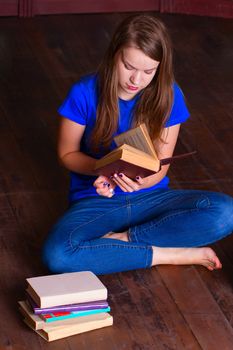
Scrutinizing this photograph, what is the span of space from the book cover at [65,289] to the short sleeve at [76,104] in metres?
0.56

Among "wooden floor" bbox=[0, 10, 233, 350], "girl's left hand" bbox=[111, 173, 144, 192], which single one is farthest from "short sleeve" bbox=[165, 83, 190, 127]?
"wooden floor" bbox=[0, 10, 233, 350]

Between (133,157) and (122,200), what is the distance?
0.46 meters

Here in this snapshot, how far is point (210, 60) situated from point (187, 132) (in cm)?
89

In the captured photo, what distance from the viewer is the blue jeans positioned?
295 centimetres

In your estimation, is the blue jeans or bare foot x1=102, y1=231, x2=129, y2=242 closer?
the blue jeans

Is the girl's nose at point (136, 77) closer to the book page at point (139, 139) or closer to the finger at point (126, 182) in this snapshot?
the book page at point (139, 139)

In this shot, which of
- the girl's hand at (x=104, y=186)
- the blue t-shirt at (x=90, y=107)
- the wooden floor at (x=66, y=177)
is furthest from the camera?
the blue t-shirt at (x=90, y=107)

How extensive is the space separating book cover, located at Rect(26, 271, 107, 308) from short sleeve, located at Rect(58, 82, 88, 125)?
56cm

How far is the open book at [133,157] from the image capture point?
2660 mm

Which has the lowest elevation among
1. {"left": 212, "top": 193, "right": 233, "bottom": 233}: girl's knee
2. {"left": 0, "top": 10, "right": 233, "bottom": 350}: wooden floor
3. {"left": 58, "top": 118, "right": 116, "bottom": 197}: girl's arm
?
{"left": 0, "top": 10, "right": 233, "bottom": 350}: wooden floor

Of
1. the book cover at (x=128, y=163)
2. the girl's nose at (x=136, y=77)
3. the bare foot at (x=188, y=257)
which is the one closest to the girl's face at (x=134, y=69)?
the girl's nose at (x=136, y=77)

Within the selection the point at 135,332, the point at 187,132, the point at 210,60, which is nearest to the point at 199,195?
the point at 135,332

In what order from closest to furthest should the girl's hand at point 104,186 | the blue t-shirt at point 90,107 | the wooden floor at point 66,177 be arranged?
the wooden floor at point 66,177, the girl's hand at point 104,186, the blue t-shirt at point 90,107

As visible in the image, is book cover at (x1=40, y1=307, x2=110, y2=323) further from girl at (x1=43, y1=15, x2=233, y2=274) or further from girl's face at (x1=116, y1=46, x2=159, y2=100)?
girl's face at (x1=116, y1=46, x2=159, y2=100)
